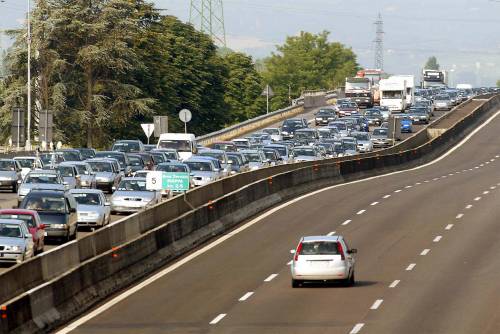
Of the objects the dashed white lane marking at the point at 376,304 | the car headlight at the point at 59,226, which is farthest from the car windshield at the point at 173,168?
the dashed white lane marking at the point at 376,304

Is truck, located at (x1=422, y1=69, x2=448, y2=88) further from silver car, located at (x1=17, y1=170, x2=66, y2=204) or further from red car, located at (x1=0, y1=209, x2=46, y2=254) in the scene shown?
red car, located at (x1=0, y1=209, x2=46, y2=254)

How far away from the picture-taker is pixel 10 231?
35844 millimetres

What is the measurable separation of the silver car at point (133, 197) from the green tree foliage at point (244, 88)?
136 metres

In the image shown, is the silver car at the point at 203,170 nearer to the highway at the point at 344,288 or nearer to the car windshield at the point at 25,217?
the highway at the point at 344,288

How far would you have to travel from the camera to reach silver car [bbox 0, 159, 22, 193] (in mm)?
60062

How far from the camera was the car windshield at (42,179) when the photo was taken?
2055 inches

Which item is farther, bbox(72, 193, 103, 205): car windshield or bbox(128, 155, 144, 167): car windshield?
bbox(128, 155, 144, 167): car windshield

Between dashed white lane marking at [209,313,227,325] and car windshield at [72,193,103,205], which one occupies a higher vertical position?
car windshield at [72,193,103,205]

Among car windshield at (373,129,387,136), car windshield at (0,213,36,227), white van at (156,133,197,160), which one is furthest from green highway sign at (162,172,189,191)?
car windshield at (373,129,387,136)

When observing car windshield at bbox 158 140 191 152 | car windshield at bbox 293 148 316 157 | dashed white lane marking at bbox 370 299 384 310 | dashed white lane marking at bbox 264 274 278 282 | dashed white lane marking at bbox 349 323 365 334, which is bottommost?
dashed white lane marking at bbox 264 274 278 282

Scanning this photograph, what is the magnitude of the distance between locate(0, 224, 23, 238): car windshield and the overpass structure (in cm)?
208

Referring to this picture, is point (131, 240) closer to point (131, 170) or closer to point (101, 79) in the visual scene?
point (131, 170)

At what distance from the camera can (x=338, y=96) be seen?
17012cm

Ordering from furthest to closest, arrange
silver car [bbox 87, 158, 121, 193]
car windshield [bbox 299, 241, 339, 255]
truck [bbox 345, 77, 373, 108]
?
1. truck [bbox 345, 77, 373, 108]
2. silver car [bbox 87, 158, 121, 193]
3. car windshield [bbox 299, 241, 339, 255]
